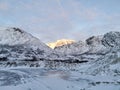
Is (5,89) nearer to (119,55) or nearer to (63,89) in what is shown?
(63,89)

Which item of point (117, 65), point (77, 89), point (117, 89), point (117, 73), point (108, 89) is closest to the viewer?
point (117, 89)

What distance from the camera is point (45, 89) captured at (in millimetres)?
31750

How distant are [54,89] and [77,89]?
2.70 metres

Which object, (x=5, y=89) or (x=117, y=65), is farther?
(x=117, y=65)

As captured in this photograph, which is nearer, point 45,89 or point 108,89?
point 108,89

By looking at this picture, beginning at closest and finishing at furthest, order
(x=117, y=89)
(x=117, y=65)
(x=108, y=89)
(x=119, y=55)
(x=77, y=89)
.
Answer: (x=117, y=89)
(x=108, y=89)
(x=77, y=89)
(x=117, y=65)
(x=119, y=55)

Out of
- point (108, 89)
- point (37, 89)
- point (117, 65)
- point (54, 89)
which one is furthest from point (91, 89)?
point (117, 65)

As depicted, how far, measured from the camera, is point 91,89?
29.5 m

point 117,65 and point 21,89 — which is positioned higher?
point 117,65

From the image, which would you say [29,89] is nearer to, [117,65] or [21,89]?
[21,89]

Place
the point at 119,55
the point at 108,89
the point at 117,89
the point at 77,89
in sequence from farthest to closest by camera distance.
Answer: the point at 119,55, the point at 77,89, the point at 108,89, the point at 117,89

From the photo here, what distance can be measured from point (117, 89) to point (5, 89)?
12521mm

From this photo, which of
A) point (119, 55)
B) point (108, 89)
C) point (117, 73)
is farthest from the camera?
point (119, 55)

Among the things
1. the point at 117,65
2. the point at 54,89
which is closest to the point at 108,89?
the point at 54,89
